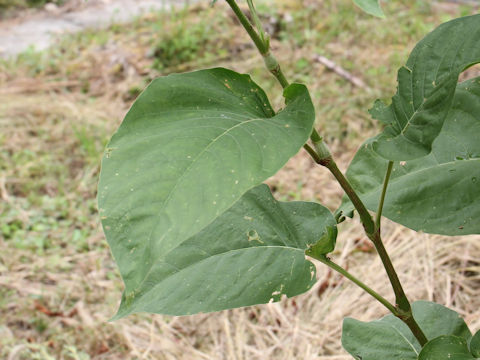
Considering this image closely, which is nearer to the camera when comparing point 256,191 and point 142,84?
point 256,191

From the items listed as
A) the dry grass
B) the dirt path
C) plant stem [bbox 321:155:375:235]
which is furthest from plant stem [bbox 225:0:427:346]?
the dirt path

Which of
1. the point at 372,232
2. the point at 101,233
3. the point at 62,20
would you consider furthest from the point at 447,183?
the point at 62,20

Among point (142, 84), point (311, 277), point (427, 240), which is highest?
point (311, 277)

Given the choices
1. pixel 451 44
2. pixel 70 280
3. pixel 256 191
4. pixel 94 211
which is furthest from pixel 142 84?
pixel 451 44

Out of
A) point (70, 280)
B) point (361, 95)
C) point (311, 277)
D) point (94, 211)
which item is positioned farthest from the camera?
point (361, 95)

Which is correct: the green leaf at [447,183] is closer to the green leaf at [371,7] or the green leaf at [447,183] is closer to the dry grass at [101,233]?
the green leaf at [371,7]

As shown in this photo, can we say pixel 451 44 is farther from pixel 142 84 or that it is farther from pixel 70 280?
pixel 142 84

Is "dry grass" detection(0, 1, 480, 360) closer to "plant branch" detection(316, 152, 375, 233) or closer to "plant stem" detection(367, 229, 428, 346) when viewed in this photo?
"plant stem" detection(367, 229, 428, 346)
